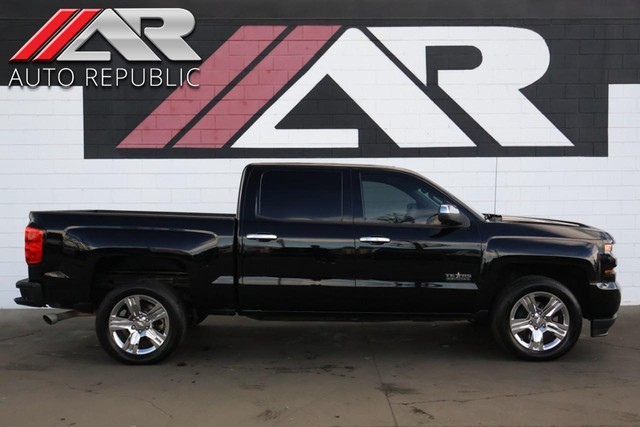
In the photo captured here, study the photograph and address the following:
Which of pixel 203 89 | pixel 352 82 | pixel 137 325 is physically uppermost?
pixel 352 82

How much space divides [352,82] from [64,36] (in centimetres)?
422

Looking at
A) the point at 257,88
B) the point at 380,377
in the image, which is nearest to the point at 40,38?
the point at 257,88

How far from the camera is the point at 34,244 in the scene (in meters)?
5.99

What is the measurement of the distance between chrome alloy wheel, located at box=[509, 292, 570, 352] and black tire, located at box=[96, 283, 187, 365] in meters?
3.22

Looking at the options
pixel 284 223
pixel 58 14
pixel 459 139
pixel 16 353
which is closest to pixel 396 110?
pixel 459 139

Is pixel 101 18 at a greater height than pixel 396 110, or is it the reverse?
pixel 101 18

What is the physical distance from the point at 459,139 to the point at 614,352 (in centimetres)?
376

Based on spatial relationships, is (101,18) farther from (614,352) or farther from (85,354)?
(614,352)

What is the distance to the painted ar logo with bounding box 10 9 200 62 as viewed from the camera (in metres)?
9.02

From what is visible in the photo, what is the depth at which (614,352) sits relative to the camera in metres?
6.52

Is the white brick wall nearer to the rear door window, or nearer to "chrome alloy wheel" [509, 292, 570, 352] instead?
Result: the rear door window

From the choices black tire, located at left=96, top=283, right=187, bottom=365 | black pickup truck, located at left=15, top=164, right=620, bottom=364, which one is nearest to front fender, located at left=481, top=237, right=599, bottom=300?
black pickup truck, located at left=15, top=164, right=620, bottom=364

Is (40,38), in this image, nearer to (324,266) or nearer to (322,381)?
(324,266)

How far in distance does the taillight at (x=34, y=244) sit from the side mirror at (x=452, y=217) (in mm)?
3811
